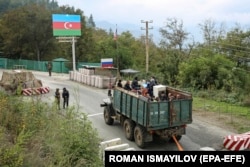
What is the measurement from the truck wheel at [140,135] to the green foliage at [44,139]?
126 inches

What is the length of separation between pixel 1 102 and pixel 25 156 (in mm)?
3894

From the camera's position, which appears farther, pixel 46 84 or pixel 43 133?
pixel 46 84

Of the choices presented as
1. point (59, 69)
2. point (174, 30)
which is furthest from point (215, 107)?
point (174, 30)

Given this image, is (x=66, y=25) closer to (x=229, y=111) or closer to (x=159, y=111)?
(x=229, y=111)

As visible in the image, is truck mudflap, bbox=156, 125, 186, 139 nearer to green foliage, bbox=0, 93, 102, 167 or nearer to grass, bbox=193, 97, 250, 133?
green foliage, bbox=0, 93, 102, 167

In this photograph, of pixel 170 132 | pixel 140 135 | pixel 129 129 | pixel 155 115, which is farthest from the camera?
pixel 129 129

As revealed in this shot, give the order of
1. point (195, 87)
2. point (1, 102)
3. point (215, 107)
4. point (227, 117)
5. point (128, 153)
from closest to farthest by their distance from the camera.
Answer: point (128, 153)
point (1, 102)
point (227, 117)
point (215, 107)
point (195, 87)

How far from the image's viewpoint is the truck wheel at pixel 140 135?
1500 cm

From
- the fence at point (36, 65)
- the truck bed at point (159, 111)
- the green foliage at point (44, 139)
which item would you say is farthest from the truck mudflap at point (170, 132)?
the fence at point (36, 65)

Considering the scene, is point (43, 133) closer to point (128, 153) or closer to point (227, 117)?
point (128, 153)

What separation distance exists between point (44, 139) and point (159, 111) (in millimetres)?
5184

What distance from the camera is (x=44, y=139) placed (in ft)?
36.3

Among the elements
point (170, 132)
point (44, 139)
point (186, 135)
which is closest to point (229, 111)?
point (186, 135)

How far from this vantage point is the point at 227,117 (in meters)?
20.5
